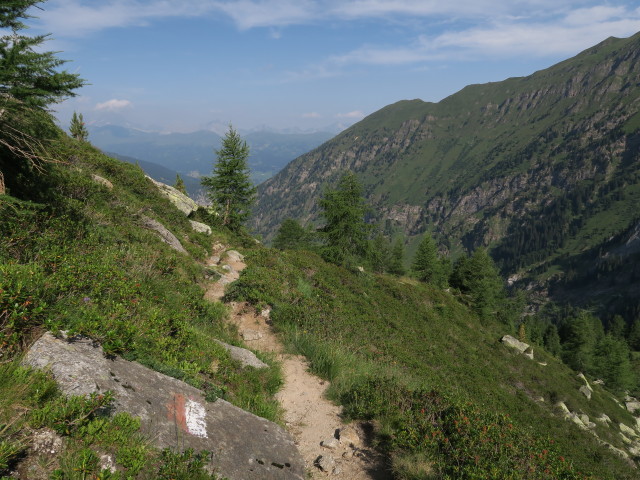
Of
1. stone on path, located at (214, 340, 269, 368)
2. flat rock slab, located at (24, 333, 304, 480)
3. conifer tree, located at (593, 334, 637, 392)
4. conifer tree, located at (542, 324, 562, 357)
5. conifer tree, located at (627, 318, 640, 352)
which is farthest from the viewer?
conifer tree, located at (627, 318, 640, 352)

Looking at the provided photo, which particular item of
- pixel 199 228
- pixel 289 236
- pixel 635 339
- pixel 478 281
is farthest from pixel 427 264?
pixel 635 339

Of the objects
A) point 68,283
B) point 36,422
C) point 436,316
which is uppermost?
point 68,283

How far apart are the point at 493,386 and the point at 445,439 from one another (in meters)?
19.5

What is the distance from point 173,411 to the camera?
4582 mm

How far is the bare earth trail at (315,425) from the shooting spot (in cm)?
587

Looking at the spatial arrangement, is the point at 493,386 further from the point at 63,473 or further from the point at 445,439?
the point at 63,473

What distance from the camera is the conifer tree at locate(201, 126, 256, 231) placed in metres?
32.0

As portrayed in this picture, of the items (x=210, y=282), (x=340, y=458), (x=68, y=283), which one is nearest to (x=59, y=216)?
(x=68, y=283)

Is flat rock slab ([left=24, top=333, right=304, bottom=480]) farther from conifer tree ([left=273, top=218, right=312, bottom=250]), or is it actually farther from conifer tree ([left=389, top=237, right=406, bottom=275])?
conifer tree ([left=389, top=237, right=406, bottom=275])

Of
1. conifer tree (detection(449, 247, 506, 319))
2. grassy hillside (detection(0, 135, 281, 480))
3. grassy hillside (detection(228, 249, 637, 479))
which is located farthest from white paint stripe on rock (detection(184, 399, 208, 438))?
conifer tree (detection(449, 247, 506, 319))

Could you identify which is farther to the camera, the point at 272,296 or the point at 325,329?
the point at 272,296

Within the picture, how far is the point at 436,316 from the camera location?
28.9 m

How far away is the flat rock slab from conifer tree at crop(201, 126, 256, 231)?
27702mm

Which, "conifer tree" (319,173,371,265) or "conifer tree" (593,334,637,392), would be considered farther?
"conifer tree" (593,334,637,392)
